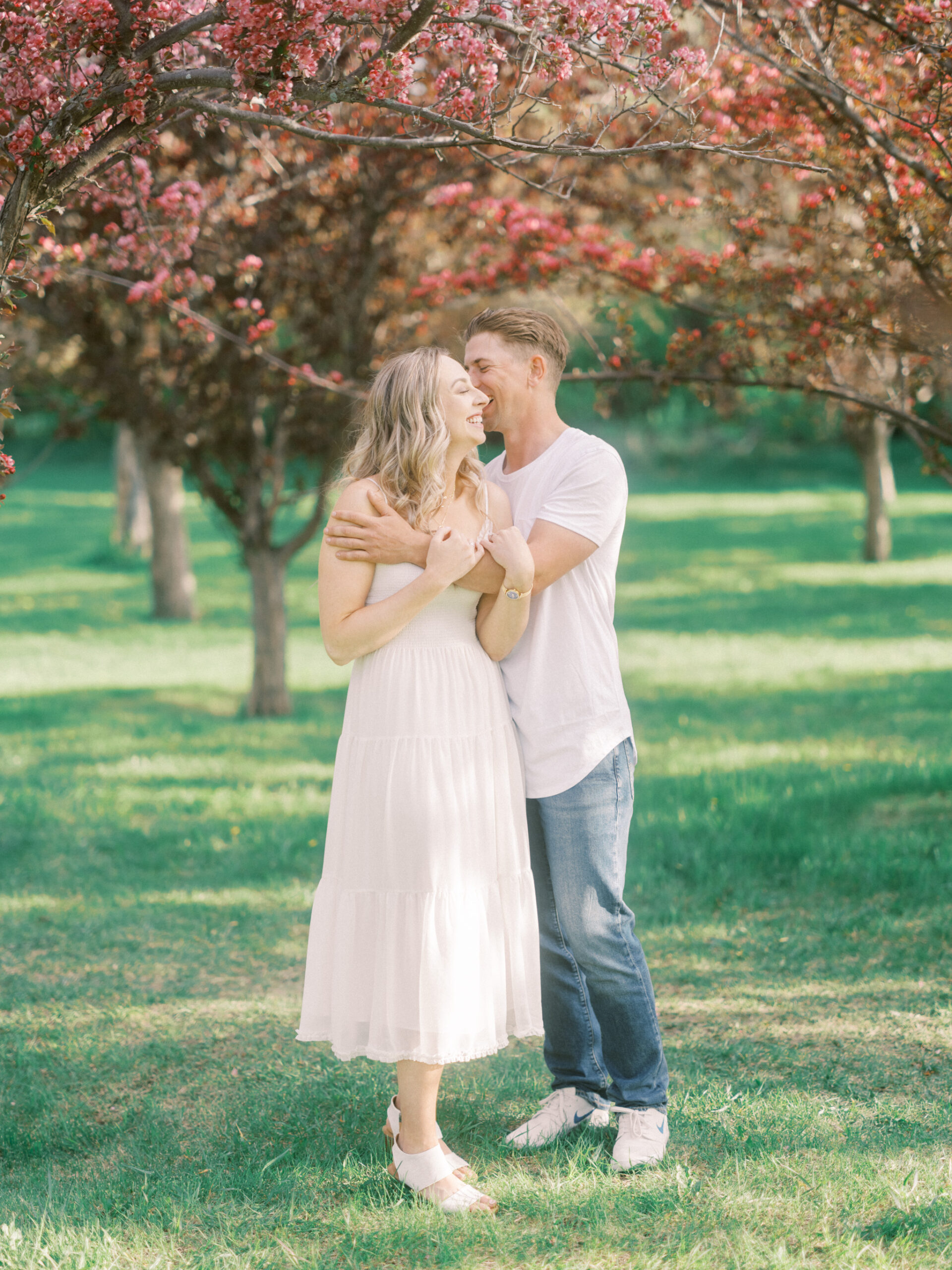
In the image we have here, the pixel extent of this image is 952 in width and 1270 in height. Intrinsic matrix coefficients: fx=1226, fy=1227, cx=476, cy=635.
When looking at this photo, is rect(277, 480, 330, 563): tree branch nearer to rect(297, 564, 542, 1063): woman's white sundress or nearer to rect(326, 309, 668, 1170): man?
rect(326, 309, 668, 1170): man

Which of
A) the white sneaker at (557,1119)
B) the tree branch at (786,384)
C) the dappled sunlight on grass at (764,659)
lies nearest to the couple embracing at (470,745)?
the white sneaker at (557,1119)

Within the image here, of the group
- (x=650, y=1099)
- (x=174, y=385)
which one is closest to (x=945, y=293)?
(x=650, y=1099)

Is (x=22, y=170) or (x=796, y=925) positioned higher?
(x=22, y=170)

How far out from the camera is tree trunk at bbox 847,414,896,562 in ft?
58.4

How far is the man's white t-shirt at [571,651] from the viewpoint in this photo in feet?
9.77

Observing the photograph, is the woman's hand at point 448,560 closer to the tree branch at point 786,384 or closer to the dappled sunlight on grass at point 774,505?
the tree branch at point 786,384

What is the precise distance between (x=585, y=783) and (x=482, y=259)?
5.16m

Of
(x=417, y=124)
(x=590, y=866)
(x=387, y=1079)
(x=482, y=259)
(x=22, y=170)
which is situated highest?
(x=482, y=259)

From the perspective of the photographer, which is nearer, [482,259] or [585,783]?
[585,783]

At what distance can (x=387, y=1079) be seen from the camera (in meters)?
3.78

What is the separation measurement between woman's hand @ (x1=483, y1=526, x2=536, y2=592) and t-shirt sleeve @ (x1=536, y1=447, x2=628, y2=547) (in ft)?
0.46

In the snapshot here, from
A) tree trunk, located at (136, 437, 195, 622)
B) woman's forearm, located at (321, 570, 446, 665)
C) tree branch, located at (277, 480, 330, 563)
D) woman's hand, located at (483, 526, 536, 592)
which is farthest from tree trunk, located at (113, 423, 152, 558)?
woman's hand, located at (483, 526, 536, 592)

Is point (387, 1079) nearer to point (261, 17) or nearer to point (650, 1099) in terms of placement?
point (650, 1099)

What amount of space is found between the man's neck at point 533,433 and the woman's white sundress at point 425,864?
18.1 inches
